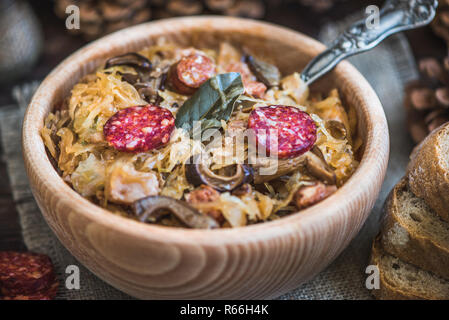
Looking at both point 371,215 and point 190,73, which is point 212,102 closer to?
point 190,73

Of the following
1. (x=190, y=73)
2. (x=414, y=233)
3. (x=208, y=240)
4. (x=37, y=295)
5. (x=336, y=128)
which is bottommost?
(x=37, y=295)

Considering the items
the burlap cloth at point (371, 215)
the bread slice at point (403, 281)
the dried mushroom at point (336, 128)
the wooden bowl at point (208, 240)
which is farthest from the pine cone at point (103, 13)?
the bread slice at point (403, 281)

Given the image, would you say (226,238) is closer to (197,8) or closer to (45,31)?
(197,8)

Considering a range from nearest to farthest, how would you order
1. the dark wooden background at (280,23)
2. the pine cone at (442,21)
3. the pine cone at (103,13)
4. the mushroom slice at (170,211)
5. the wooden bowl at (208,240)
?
the wooden bowl at (208,240) < the mushroom slice at (170,211) < the pine cone at (442,21) < the dark wooden background at (280,23) < the pine cone at (103,13)

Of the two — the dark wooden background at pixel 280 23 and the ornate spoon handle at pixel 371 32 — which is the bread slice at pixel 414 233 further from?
the dark wooden background at pixel 280 23

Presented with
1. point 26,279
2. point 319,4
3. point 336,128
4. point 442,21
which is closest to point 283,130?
point 336,128

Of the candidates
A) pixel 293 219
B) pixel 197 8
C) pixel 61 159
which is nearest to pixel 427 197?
pixel 293 219

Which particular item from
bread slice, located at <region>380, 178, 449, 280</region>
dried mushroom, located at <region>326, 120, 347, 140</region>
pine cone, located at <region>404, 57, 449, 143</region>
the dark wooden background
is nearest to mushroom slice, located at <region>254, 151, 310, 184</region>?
dried mushroom, located at <region>326, 120, 347, 140</region>
